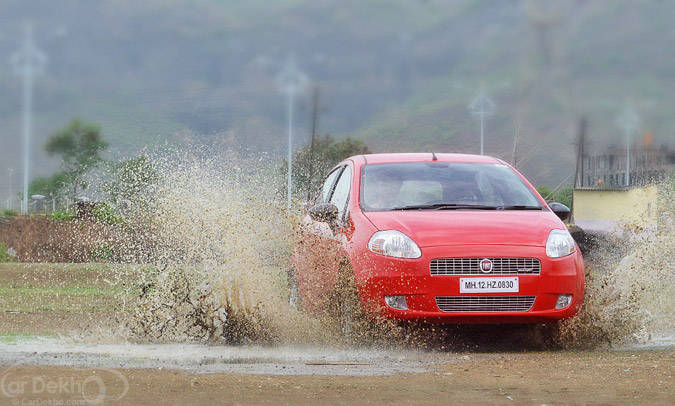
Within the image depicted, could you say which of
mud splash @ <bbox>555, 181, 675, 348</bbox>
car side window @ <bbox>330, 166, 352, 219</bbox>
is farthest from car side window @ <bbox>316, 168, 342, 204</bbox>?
mud splash @ <bbox>555, 181, 675, 348</bbox>

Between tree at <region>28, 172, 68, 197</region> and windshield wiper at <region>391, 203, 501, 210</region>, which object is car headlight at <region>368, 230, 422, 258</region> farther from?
tree at <region>28, 172, 68, 197</region>

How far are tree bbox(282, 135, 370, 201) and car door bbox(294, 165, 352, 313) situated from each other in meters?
61.2

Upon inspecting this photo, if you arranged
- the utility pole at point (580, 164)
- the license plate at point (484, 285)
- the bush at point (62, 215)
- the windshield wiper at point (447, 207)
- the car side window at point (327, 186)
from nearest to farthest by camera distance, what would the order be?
1. the license plate at point (484, 285)
2. the windshield wiper at point (447, 207)
3. the car side window at point (327, 186)
4. the bush at point (62, 215)
5. the utility pole at point (580, 164)

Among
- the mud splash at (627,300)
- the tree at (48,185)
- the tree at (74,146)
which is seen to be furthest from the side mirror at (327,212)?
the tree at (74,146)

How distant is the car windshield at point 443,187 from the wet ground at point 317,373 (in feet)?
4.09

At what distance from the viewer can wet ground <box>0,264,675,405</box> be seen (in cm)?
562

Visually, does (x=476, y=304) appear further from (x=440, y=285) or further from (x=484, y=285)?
(x=440, y=285)

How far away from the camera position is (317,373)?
6656 millimetres

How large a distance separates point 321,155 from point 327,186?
7033 centimetres

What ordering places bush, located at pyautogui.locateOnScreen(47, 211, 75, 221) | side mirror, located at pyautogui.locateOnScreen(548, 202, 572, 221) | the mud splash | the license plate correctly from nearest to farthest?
the license plate
the mud splash
side mirror, located at pyautogui.locateOnScreen(548, 202, 572, 221)
bush, located at pyautogui.locateOnScreen(47, 211, 75, 221)

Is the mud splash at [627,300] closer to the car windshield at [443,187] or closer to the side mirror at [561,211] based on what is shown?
the side mirror at [561,211]

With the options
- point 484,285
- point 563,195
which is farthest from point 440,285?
point 563,195

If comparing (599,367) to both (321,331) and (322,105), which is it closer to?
(321,331)

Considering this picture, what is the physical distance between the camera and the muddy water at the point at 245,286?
8.68 metres
